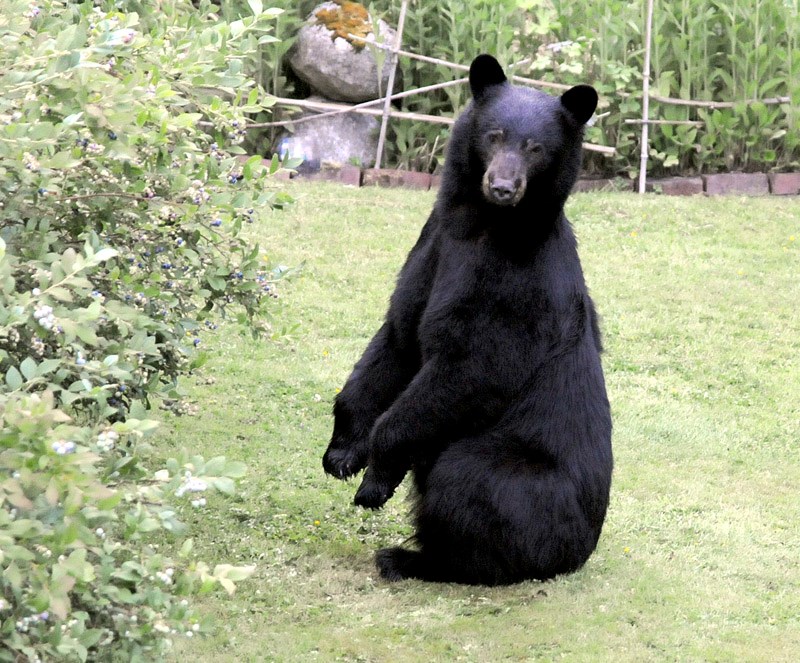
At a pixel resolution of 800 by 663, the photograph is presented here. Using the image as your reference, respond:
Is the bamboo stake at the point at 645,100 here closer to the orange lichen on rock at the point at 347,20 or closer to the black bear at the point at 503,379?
the orange lichen on rock at the point at 347,20

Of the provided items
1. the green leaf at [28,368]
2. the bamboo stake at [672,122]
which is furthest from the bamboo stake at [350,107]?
the green leaf at [28,368]

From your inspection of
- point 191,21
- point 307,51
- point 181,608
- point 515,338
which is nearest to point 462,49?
point 307,51

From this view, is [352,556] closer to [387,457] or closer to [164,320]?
[387,457]

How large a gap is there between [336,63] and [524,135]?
8237 millimetres

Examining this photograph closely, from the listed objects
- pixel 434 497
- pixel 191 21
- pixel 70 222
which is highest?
pixel 191 21

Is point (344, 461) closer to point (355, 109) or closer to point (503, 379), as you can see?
point (503, 379)

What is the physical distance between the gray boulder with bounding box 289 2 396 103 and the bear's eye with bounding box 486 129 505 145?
805 centimetres

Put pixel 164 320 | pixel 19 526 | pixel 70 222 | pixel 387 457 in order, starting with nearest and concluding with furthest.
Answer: pixel 19 526, pixel 70 222, pixel 164 320, pixel 387 457

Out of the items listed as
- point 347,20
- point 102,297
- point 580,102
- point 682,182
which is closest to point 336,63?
point 347,20

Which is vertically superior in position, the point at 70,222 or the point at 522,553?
the point at 70,222

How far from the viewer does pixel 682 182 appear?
1215cm

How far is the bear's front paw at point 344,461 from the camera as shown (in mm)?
5219

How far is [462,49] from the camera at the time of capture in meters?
12.7

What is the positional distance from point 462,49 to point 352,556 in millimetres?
8677
